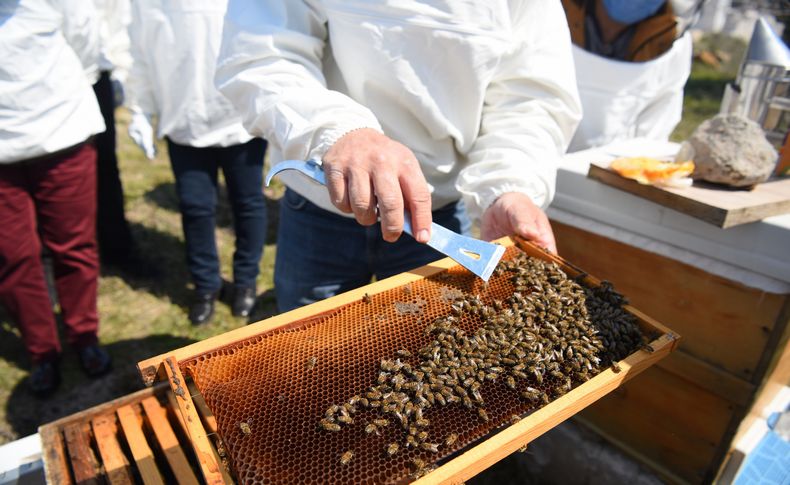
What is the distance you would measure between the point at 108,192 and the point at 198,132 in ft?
5.22

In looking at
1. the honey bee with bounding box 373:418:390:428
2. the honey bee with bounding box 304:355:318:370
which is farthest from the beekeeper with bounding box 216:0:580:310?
the honey bee with bounding box 373:418:390:428

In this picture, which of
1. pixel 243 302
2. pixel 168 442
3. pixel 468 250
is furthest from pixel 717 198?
pixel 243 302

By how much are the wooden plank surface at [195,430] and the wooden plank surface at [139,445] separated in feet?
2.35

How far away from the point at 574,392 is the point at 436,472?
55cm

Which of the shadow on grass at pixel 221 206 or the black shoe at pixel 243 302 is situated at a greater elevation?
the black shoe at pixel 243 302

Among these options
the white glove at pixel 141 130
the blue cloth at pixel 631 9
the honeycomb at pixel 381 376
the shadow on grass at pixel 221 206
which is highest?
the blue cloth at pixel 631 9

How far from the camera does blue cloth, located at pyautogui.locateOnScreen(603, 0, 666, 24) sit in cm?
335

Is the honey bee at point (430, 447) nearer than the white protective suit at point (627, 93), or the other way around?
the honey bee at point (430, 447)

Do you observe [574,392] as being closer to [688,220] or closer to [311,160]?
[311,160]

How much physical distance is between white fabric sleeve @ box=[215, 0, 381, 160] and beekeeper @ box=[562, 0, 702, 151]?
7.91 ft

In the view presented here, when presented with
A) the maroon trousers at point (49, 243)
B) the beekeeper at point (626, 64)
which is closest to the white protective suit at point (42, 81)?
the maroon trousers at point (49, 243)

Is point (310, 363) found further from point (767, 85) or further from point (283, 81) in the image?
point (767, 85)

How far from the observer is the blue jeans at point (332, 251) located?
2.44 metres

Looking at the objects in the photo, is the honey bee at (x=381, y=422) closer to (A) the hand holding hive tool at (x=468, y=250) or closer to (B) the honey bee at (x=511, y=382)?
(B) the honey bee at (x=511, y=382)
